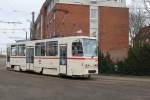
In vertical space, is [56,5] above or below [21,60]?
above

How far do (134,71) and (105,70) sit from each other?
11.7ft

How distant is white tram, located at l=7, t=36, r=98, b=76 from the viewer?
95.4 feet

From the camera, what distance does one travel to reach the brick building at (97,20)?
6184 cm

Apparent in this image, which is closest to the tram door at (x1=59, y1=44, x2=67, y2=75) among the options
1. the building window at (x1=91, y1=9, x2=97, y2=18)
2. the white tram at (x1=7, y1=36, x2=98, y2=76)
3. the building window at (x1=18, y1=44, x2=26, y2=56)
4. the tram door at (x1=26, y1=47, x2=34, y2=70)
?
the white tram at (x1=7, y1=36, x2=98, y2=76)

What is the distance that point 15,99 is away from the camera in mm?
15812

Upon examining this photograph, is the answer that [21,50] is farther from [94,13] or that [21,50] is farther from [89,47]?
[94,13]

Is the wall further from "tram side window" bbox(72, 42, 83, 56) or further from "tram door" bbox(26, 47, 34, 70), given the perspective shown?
"tram side window" bbox(72, 42, 83, 56)

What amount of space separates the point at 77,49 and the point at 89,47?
922 millimetres

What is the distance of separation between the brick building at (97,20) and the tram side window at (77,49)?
31425 millimetres

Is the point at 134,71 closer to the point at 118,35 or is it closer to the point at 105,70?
the point at 105,70

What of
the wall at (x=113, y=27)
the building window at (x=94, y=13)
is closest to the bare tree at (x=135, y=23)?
the wall at (x=113, y=27)

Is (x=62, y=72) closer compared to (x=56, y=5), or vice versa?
(x=62, y=72)

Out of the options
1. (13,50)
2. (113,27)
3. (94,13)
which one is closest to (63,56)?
(13,50)

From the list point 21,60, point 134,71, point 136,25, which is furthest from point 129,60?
point 136,25
